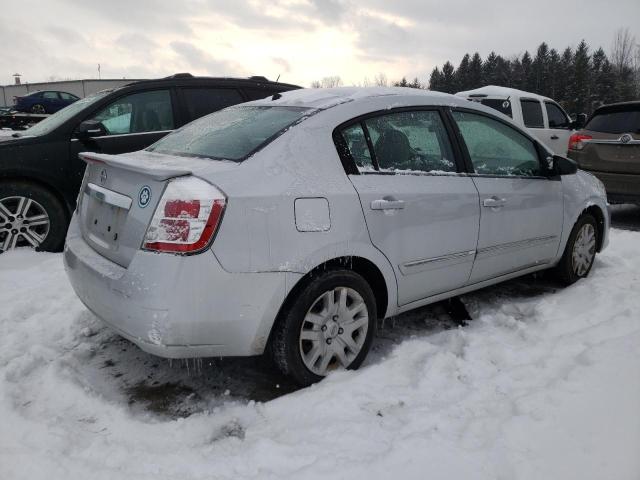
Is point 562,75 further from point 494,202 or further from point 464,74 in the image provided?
point 494,202

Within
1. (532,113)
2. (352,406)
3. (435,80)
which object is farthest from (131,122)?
(435,80)

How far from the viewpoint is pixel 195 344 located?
248cm

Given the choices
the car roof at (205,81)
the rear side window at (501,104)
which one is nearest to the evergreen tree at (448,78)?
the rear side window at (501,104)

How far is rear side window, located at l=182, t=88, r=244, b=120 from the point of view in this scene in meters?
5.84

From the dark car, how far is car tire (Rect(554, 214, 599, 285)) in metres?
28.1

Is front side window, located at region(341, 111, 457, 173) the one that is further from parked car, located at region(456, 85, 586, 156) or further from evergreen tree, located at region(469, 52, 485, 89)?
evergreen tree, located at region(469, 52, 485, 89)

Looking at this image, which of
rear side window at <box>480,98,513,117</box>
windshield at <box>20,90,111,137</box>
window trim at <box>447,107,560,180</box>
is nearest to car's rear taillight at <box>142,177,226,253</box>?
window trim at <box>447,107,560,180</box>

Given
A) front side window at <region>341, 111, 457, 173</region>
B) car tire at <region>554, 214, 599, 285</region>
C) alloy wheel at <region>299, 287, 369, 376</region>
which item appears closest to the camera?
alloy wheel at <region>299, 287, 369, 376</region>

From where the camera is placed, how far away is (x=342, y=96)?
10.6ft

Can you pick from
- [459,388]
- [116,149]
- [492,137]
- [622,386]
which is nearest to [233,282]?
[459,388]

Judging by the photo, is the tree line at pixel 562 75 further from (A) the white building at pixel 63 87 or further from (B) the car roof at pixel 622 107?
(B) the car roof at pixel 622 107

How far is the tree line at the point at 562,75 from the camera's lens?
5984 centimetres

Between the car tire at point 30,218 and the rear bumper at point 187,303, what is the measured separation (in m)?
2.87

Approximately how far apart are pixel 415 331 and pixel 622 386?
53.7 inches
